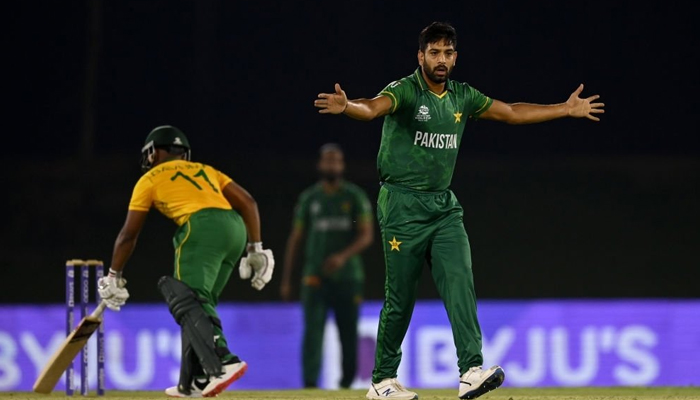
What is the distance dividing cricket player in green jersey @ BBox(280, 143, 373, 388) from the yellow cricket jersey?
138 inches

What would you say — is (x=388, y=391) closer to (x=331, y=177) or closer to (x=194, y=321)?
(x=194, y=321)

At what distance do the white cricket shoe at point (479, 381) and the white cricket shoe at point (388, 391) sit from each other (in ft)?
1.15

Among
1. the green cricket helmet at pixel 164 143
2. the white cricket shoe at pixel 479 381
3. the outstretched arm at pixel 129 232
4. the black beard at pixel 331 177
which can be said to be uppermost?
the green cricket helmet at pixel 164 143

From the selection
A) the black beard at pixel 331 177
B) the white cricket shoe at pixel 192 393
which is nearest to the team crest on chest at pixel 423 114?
the white cricket shoe at pixel 192 393

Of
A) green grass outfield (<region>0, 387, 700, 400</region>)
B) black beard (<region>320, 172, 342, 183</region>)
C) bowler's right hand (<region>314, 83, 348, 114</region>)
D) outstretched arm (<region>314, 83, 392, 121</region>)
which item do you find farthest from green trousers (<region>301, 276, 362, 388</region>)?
bowler's right hand (<region>314, 83, 348, 114</region>)

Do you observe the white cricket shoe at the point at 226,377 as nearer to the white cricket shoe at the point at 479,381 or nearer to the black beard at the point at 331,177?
the white cricket shoe at the point at 479,381

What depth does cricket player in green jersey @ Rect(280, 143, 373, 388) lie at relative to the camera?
9.17m

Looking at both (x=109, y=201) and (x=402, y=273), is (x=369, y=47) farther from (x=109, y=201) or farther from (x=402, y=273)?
(x=402, y=273)

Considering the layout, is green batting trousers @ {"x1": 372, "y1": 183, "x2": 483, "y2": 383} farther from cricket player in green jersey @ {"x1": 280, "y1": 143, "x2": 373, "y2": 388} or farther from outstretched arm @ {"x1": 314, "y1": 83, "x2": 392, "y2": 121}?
cricket player in green jersey @ {"x1": 280, "y1": 143, "x2": 373, "y2": 388}

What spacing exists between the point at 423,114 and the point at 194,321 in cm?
128

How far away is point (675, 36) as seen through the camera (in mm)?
11344

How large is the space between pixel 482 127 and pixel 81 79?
3.42m

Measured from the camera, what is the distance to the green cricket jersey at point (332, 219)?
940 centimetres

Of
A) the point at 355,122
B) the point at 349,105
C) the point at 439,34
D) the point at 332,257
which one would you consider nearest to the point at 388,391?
the point at 349,105
